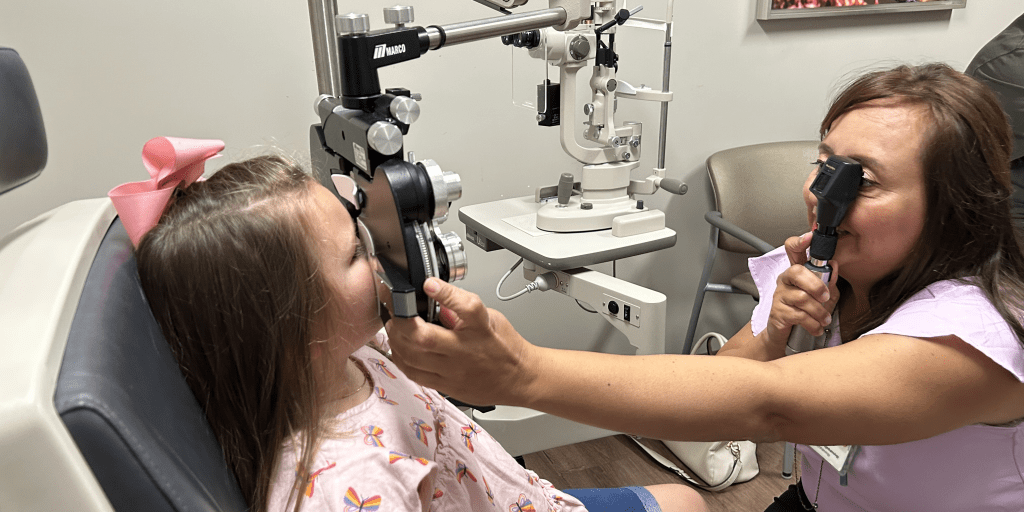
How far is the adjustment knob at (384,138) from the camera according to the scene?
59 cm

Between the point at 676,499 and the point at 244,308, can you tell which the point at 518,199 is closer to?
the point at 676,499

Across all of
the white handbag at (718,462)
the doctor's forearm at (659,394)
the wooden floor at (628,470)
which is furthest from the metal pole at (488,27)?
the wooden floor at (628,470)

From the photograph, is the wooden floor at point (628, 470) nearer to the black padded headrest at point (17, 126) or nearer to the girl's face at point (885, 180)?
the girl's face at point (885, 180)

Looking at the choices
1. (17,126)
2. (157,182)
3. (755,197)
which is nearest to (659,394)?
(157,182)

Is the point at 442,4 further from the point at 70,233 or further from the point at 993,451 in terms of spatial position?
the point at 993,451

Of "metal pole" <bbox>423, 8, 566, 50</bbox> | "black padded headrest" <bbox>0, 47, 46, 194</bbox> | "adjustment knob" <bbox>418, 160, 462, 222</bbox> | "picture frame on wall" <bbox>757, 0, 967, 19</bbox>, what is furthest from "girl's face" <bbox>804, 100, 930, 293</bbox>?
"picture frame on wall" <bbox>757, 0, 967, 19</bbox>

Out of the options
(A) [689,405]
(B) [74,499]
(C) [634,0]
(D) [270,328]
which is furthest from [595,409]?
(C) [634,0]

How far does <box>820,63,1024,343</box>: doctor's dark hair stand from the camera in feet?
2.69

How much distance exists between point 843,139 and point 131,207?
0.90 metres

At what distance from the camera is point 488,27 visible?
31.4 inches

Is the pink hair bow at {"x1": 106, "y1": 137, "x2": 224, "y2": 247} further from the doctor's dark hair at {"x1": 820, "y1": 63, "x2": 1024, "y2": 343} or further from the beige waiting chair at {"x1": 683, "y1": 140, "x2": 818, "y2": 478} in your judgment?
the beige waiting chair at {"x1": 683, "y1": 140, "x2": 818, "y2": 478}

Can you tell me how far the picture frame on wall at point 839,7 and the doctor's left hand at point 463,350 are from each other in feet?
6.62

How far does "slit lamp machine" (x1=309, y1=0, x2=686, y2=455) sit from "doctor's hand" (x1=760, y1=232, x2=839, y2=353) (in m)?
0.41

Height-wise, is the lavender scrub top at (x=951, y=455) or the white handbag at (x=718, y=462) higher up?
the lavender scrub top at (x=951, y=455)
